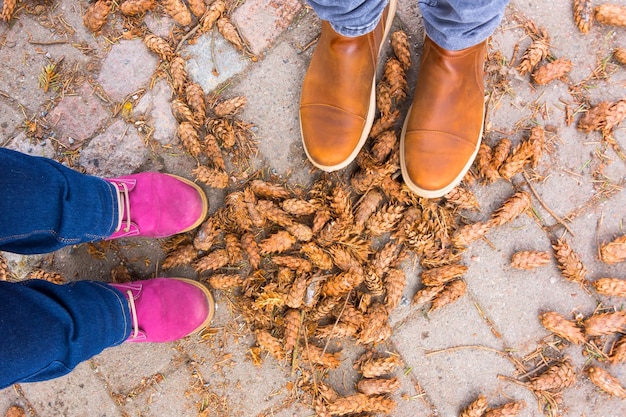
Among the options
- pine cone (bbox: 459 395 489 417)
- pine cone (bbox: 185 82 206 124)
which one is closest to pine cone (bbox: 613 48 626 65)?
pine cone (bbox: 459 395 489 417)

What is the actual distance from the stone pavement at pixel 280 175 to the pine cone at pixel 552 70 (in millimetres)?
61

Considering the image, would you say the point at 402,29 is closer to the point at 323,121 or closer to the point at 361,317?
the point at 323,121

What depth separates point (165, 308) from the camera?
208 centimetres

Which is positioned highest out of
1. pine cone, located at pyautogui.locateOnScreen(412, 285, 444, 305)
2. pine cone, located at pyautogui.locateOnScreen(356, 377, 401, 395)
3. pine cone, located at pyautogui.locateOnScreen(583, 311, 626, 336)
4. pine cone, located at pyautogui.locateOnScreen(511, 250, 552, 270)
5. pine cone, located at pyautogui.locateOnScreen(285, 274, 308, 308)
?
pine cone, located at pyautogui.locateOnScreen(511, 250, 552, 270)

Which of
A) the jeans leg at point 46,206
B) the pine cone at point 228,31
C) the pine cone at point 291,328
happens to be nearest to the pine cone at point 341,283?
the pine cone at point 291,328

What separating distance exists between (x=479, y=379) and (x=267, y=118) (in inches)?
63.8

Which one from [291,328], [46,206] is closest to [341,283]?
[291,328]

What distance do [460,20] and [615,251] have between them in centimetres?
138

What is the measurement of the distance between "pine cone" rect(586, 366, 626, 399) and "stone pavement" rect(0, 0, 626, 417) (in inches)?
2.1

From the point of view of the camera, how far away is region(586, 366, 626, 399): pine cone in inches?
83.8

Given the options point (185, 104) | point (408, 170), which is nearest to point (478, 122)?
point (408, 170)

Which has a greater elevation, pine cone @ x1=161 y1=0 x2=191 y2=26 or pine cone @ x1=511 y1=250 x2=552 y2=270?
pine cone @ x1=161 y1=0 x2=191 y2=26

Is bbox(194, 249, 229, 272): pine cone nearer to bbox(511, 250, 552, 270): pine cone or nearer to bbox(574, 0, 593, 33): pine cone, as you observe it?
bbox(511, 250, 552, 270): pine cone

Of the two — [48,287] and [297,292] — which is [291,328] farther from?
[48,287]
